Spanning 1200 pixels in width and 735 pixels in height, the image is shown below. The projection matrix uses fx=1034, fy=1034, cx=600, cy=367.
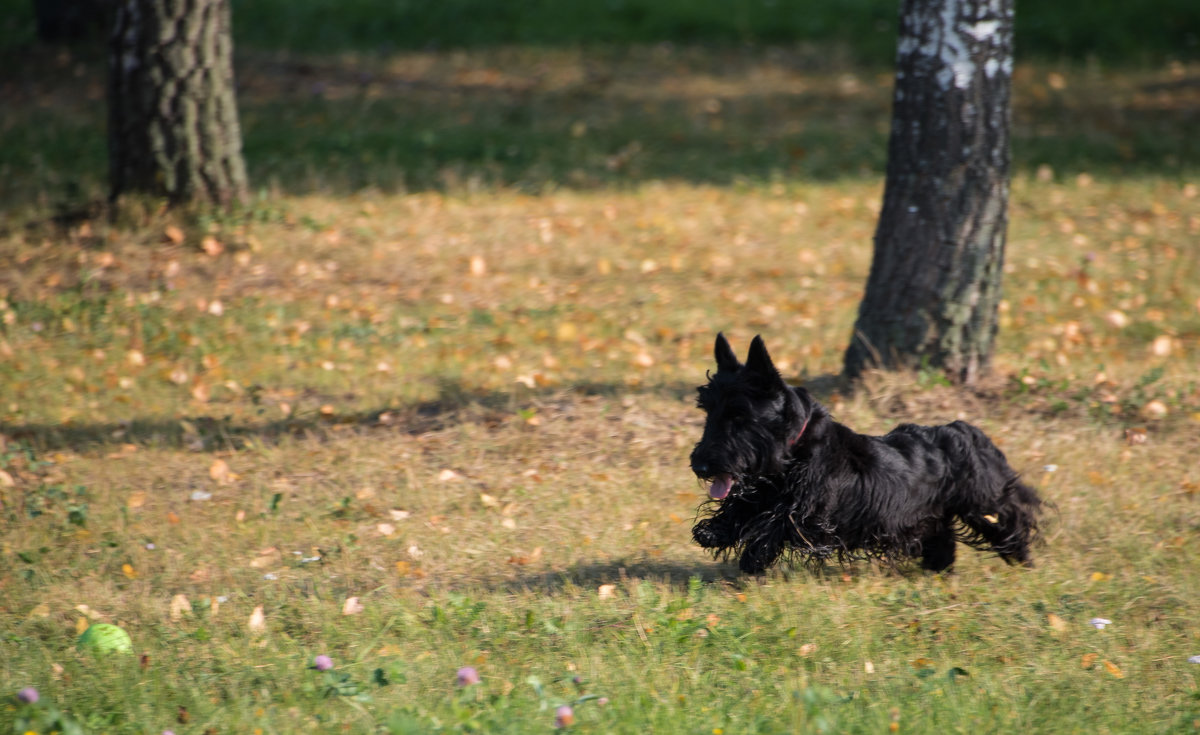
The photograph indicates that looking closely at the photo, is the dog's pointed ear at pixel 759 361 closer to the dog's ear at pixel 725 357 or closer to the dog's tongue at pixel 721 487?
the dog's ear at pixel 725 357

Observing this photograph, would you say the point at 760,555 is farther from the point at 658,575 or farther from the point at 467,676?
the point at 467,676

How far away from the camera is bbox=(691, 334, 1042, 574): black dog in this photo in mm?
4281

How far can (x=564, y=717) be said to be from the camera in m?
3.24

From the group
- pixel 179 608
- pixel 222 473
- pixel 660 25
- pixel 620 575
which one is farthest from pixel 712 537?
pixel 660 25

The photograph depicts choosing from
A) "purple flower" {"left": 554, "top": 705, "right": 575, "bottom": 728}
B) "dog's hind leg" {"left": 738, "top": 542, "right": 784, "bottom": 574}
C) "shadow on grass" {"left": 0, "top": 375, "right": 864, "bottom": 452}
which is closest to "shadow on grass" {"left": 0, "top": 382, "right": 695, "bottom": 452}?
"shadow on grass" {"left": 0, "top": 375, "right": 864, "bottom": 452}

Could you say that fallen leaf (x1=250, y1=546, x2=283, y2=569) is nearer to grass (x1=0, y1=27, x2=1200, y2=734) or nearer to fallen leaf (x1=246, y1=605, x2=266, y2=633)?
grass (x1=0, y1=27, x2=1200, y2=734)

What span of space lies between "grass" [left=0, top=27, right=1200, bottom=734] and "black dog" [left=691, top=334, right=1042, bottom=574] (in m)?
0.20

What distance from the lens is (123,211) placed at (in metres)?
9.20

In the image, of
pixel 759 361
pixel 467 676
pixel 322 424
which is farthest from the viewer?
pixel 322 424

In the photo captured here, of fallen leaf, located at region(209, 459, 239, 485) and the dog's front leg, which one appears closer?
the dog's front leg

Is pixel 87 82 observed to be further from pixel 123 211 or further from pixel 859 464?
pixel 859 464

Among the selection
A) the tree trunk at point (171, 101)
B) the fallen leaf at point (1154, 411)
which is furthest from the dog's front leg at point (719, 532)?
the tree trunk at point (171, 101)

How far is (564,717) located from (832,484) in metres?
1.76

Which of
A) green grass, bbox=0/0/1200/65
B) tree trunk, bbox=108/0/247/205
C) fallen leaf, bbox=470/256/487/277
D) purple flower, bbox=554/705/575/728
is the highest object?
green grass, bbox=0/0/1200/65
